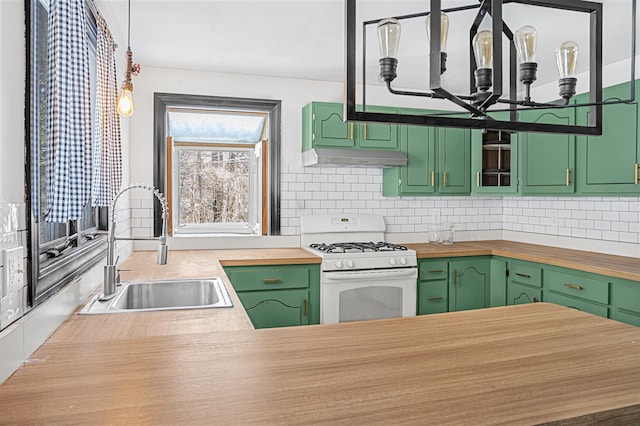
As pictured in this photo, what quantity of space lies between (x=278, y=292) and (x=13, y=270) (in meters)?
2.31

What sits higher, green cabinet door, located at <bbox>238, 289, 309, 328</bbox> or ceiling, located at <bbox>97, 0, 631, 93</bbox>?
ceiling, located at <bbox>97, 0, 631, 93</bbox>

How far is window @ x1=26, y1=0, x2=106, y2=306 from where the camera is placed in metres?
1.37

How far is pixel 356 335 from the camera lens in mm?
1435

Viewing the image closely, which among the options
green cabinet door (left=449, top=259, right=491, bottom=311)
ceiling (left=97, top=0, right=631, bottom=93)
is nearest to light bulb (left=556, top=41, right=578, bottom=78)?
ceiling (left=97, top=0, right=631, bottom=93)

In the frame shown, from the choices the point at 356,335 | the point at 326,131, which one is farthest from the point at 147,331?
the point at 326,131

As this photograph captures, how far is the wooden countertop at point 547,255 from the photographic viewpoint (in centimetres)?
296

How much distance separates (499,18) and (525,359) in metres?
0.94

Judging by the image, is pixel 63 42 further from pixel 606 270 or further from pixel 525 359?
pixel 606 270

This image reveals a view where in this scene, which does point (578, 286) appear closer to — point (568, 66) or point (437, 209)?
point (437, 209)

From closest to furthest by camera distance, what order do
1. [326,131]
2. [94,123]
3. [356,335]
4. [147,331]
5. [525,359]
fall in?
[525,359] < [356,335] < [147,331] < [94,123] < [326,131]

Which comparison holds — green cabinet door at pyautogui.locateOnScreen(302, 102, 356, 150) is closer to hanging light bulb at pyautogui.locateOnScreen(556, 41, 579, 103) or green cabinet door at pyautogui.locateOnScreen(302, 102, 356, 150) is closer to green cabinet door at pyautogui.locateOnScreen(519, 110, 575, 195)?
green cabinet door at pyautogui.locateOnScreen(519, 110, 575, 195)

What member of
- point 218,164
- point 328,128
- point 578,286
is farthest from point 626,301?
point 218,164

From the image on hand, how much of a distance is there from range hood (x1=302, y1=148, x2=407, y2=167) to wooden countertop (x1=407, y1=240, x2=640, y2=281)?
803 millimetres

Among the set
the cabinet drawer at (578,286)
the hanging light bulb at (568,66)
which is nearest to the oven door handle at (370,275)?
the cabinet drawer at (578,286)
